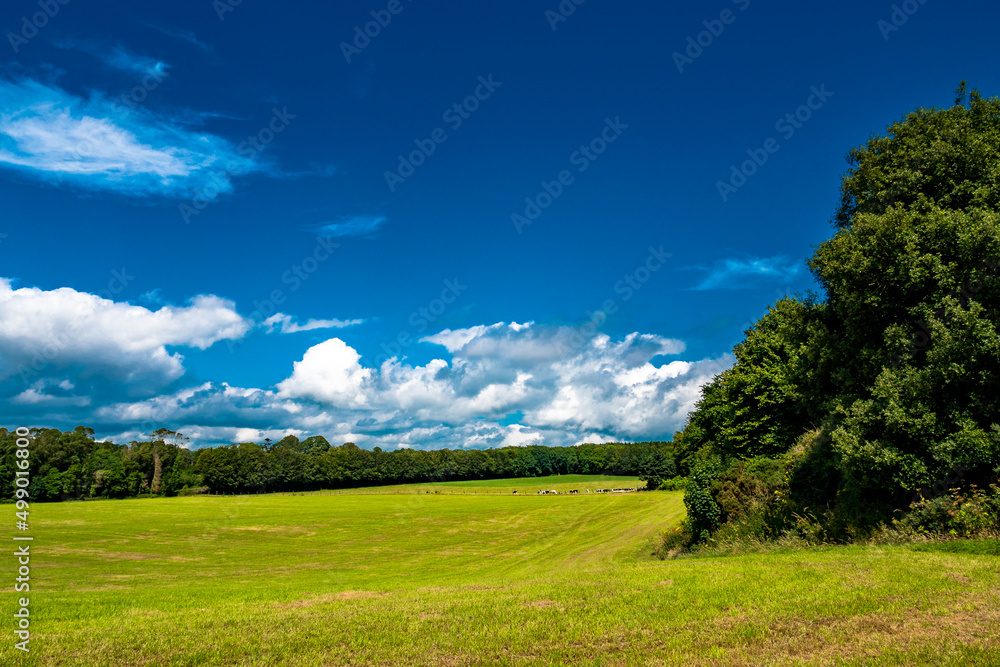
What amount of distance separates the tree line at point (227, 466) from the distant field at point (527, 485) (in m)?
7.18

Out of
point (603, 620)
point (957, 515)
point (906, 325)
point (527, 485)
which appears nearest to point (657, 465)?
point (527, 485)

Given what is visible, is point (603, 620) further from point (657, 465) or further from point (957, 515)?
point (657, 465)

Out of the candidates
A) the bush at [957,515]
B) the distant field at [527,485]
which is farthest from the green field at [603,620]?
the distant field at [527,485]

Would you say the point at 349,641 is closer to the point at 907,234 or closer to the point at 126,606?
the point at 126,606

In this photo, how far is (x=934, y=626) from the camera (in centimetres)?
925

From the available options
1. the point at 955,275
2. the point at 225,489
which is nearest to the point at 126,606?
the point at 955,275

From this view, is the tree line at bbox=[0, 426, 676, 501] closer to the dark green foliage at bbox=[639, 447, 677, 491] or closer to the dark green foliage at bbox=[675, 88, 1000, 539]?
the dark green foliage at bbox=[639, 447, 677, 491]

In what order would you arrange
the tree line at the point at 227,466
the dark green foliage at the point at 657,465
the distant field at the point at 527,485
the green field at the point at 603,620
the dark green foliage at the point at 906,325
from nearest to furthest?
the green field at the point at 603,620 < the dark green foliage at the point at 906,325 < the tree line at the point at 227,466 < the distant field at the point at 527,485 < the dark green foliage at the point at 657,465

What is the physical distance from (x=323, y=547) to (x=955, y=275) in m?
50.0

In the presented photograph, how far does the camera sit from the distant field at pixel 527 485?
5856 inches

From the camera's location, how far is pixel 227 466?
Result: 15275 cm

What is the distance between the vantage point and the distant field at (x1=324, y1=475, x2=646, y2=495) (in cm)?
14875

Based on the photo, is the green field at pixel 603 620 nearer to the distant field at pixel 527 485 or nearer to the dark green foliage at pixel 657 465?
the distant field at pixel 527 485

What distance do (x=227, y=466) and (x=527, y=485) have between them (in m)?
87.0
